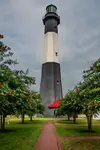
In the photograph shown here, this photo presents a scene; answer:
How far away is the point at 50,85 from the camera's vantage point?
5556cm

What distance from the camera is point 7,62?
9.84 m

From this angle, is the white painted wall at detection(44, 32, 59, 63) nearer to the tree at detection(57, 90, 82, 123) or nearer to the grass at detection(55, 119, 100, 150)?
the tree at detection(57, 90, 82, 123)

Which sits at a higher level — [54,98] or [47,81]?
[47,81]

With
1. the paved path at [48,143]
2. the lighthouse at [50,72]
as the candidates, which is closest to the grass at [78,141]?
the paved path at [48,143]

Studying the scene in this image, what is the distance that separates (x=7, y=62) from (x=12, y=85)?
1362 mm

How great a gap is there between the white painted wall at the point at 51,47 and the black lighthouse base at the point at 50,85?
142cm

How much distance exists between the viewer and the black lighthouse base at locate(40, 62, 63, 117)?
182 ft

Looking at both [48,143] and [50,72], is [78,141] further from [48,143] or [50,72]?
[50,72]

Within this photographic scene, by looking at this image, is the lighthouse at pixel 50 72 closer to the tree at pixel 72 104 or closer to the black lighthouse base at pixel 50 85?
the black lighthouse base at pixel 50 85

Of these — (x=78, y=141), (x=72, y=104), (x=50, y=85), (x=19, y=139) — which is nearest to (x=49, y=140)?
(x=78, y=141)

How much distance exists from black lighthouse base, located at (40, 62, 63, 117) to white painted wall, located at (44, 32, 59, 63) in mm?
1425

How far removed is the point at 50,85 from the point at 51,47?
10594 millimetres

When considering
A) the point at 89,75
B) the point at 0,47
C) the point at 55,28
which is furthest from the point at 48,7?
the point at 0,47

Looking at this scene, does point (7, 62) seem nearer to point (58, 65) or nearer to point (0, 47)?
point (0, 47)
